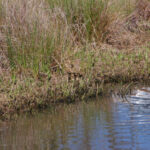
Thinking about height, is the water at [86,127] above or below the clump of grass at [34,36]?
below

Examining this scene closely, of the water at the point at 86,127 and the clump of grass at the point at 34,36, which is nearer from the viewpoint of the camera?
the water at the point at 86,127

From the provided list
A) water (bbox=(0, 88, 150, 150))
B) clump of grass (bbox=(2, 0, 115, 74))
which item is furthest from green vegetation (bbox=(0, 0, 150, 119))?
water (bbox=(0, 88, 150, 150))

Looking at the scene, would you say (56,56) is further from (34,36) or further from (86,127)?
(86,127)

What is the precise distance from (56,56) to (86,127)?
254cm

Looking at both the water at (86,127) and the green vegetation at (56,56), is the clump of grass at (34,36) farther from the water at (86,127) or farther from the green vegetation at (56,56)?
the water at (86,127)

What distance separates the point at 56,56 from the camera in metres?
8.13

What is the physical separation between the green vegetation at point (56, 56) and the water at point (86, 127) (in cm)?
35

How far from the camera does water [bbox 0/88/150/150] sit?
518 cm

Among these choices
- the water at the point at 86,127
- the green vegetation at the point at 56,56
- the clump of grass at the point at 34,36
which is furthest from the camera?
the clump of grass at the point at 34,36

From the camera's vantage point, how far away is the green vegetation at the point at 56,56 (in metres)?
7.05

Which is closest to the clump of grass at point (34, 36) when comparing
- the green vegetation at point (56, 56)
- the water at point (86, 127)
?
the green vegetation at point (56, 56)

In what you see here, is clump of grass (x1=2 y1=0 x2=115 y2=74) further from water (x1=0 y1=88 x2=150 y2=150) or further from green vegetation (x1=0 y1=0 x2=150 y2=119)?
water (x1=0 y1=88 x2=150 y2=150)

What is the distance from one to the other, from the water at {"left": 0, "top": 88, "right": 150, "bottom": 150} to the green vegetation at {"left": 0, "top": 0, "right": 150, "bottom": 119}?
→ 35 centimetres

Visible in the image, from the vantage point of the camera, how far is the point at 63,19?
8500mm
